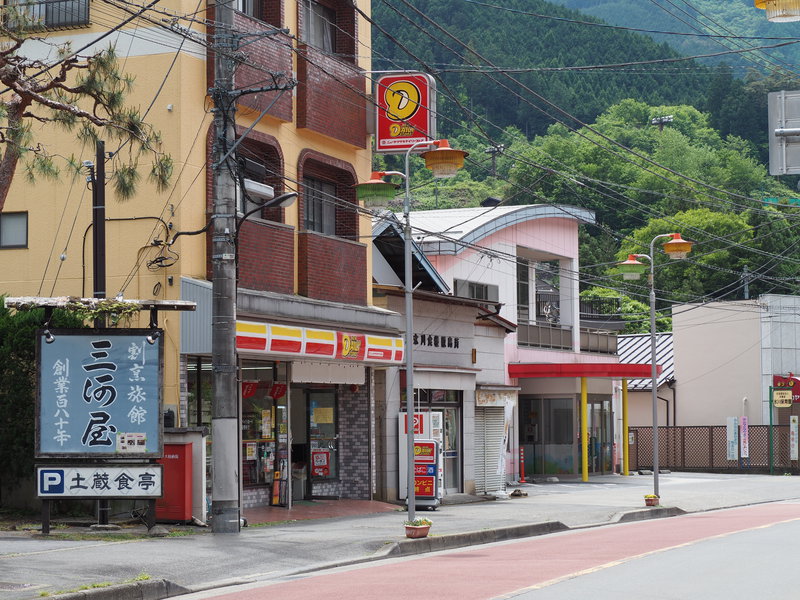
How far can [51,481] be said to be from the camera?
19.5 metres

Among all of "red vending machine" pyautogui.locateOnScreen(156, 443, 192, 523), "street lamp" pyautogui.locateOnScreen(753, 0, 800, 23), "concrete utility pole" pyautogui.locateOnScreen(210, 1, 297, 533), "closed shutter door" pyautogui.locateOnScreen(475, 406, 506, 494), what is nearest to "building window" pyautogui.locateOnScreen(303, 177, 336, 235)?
"concrete utility pole" pyautogui.locateOnScreen(210, 1, 297, 533)

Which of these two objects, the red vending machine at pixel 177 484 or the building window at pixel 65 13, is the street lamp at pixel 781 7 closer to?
the red vending machine at pixel 177 484

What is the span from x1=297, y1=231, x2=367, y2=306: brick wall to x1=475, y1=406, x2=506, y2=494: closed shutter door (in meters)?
7.03

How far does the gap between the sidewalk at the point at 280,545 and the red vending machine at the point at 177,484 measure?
879 mm

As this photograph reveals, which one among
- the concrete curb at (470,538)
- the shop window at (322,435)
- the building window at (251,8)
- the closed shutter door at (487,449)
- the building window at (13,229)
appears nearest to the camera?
the concrete curb at (470,538)

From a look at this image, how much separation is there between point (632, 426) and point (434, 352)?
23.5 metres

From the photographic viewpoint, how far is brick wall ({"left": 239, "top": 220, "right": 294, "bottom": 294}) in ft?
79.4

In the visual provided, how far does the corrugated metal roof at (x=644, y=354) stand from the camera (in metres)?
54.0

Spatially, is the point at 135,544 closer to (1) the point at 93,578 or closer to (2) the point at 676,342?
(1) the point at 93,578

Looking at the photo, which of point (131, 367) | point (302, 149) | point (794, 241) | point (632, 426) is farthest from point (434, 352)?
point (794, 241)

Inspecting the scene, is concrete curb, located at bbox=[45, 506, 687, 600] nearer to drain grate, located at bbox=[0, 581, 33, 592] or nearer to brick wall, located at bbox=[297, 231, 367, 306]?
drain grate, located at bbox=[0, 581, 33, 592]

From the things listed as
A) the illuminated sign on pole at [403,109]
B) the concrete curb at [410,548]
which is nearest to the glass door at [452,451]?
the concrete curb at [410,548]

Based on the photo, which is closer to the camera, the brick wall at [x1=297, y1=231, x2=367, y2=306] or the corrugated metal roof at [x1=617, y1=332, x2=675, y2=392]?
the brick wall at [x1=297, y1=231, x2=367, y2=306]

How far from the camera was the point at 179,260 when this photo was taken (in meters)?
22.8
